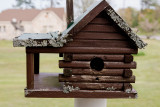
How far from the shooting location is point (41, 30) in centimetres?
2053

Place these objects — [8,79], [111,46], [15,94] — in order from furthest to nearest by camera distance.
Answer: [8,79] → [15,94] → [111,46]

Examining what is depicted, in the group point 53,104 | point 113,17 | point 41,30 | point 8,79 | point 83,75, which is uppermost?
point 41,30

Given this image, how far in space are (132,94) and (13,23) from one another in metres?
20.8

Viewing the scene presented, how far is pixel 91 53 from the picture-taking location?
2.25 m

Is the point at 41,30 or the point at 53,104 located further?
the point at 41,30

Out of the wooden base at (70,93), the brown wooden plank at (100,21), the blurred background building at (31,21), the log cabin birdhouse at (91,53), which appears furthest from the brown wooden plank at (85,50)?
the blurred background building at (31,21)

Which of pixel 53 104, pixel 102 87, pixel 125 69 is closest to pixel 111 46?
pixel 125 69

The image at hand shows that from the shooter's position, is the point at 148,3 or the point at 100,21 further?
the point at 148,3

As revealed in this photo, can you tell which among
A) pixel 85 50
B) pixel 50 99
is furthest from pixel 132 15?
pixel 85 50

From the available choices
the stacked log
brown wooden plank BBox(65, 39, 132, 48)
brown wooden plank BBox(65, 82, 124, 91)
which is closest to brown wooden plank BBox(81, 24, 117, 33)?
brown wooden plank BBox(65, 39, 132, 48)

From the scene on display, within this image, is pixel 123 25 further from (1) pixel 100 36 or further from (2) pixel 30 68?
(2) pixel 30 68

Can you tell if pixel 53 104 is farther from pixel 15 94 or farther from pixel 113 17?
pixel 113 17

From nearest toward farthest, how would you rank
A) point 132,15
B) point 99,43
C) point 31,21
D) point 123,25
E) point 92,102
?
1. point 123,25
2. point 99,43
3. point 92,102
4. point 31,21
5. point 132,15

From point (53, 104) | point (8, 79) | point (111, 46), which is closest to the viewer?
point (111, 46)
